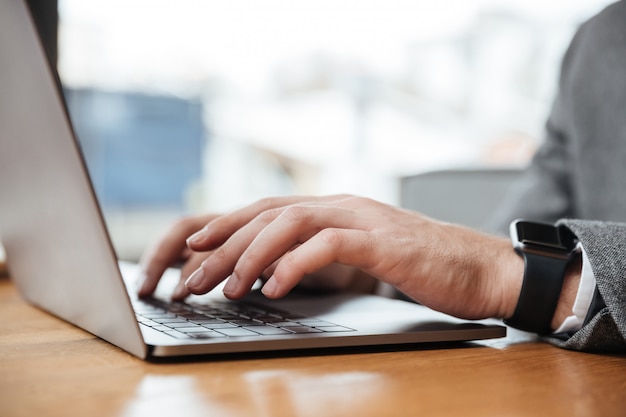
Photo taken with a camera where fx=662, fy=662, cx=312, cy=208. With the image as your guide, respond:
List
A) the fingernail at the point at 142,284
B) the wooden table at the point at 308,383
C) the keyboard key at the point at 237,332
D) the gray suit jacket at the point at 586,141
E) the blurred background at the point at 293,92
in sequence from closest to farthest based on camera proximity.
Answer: the wooden table at the point at 308,383
the keyboard key at the point at 237,332
the fingernail at the point at 142,284
the gray suit jacket at the point at 586,141
the blurred background at the point at 293,92

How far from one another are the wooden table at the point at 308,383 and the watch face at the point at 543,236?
12 centimetres

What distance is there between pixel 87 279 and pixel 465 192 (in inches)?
40.7

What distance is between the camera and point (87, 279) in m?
0.46

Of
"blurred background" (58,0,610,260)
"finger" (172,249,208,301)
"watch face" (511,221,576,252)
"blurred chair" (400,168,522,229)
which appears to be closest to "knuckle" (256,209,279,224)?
"finger" (172,249,208,301)

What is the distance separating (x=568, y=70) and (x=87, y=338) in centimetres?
94

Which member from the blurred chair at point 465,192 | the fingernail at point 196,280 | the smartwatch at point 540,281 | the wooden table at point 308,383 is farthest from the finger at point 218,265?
the blurred chair at point 465,192

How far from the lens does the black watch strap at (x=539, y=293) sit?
58cm

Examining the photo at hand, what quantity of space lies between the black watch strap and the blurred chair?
2.50 ft

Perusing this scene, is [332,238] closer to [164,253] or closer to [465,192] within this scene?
[164,253]

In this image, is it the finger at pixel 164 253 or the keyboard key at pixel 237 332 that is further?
the finger at pixel 164 253

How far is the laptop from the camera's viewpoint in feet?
1.32

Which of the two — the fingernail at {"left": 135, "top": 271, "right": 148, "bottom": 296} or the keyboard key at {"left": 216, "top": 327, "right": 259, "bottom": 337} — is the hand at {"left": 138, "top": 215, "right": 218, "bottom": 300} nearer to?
the fingernail at {"left": 135, "top": 271, "right": 148, "bottom": 296}

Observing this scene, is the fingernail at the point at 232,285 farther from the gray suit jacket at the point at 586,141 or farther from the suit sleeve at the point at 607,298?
the gray suit jacket at the point at 586,141

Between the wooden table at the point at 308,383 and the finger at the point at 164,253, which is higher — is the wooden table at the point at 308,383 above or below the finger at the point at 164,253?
above
